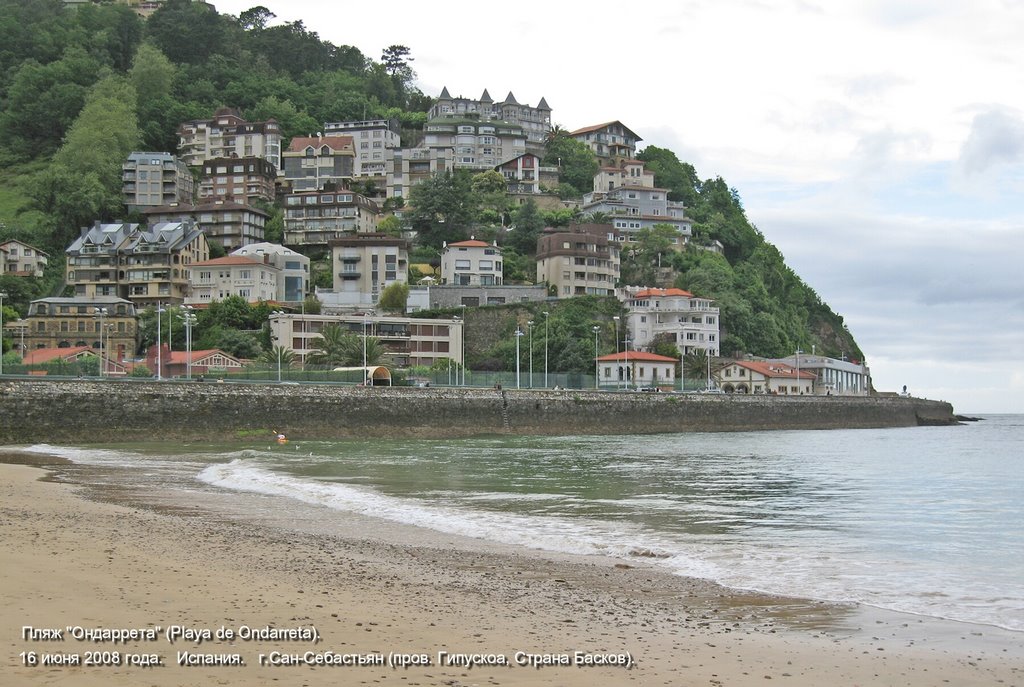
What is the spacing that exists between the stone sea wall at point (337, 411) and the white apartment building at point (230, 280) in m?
41.4

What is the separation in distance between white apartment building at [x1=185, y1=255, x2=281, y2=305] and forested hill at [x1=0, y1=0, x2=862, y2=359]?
16.6m

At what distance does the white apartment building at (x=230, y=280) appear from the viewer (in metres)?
101

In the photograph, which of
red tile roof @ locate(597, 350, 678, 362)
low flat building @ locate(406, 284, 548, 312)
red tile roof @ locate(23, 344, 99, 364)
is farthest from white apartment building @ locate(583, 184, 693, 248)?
red tile roof @ locate(23, 344, 99, 364)

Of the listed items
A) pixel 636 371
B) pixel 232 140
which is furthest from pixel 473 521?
pixel 232 140

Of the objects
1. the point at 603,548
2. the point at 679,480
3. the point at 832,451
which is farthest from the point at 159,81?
the point at 603,548

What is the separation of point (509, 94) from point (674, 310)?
71959 millimetres

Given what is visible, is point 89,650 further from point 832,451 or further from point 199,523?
point 832,451

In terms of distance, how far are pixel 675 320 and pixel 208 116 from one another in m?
86.6

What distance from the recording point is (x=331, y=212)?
121m

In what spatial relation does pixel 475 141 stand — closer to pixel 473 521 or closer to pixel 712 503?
pixel 712 503

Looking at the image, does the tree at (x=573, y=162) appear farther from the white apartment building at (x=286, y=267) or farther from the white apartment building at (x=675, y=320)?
the white apartment building at (x=286, y=267)

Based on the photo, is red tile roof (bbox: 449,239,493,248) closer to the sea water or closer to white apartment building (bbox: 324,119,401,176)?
white apartment building (bbox: 324,119,401,176)

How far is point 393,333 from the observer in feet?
304

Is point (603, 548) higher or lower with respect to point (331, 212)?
lower
